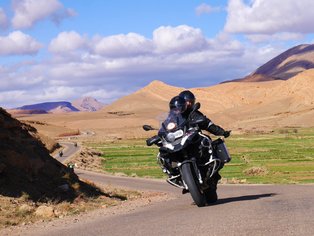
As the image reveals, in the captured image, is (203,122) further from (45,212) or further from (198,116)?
(45,212)

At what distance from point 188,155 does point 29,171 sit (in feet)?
25.4

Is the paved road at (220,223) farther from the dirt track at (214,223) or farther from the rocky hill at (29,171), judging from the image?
the rocky hill at (29,171)

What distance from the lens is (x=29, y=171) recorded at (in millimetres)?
18047

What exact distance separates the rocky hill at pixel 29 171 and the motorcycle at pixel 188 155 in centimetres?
551

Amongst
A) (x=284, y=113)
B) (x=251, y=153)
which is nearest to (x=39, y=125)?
(x=284, y=113)

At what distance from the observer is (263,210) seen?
11070 mm

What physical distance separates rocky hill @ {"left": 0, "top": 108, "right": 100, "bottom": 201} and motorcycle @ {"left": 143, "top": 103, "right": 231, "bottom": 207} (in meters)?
5.51

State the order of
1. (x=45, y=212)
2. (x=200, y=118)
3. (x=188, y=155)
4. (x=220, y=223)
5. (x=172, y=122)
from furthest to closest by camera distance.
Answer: (x=45, y=212)
(x=200, y=118)
(x=172, y=122)
(x=188, y=155)
(x=220, y=223)

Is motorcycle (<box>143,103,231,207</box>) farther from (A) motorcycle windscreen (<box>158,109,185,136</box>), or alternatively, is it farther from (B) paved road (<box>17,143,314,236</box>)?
(B) paved road (<box>17,143,314,236</box>)

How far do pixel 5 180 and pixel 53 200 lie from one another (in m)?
1.59

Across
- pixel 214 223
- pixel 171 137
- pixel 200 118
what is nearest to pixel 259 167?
pixel 200 118

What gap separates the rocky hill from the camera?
16453 millimetres

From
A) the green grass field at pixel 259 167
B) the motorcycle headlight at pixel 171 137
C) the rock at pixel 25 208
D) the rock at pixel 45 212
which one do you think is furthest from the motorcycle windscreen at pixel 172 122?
the green grass field at pixel 259 167

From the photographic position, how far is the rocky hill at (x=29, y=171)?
54.0 feet
